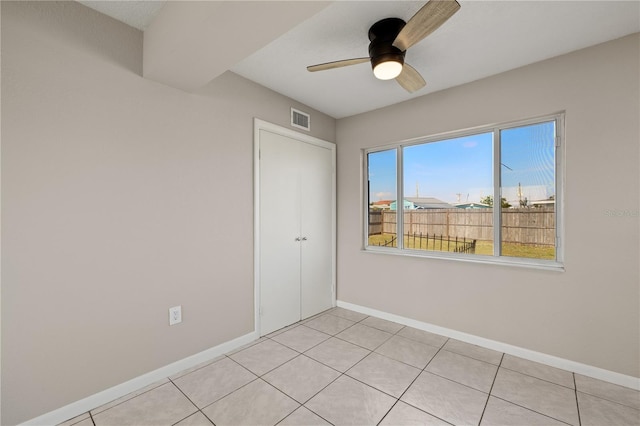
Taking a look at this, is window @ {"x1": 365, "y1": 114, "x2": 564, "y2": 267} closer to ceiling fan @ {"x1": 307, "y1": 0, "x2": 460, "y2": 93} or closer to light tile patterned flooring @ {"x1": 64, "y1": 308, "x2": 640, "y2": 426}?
light tile patterned flooring @ {"x1": 64, "y1": 308, "x2": 640, "y2": 426}

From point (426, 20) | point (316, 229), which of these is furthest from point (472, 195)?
point (426, 20)

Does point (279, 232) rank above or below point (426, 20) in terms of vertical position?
below

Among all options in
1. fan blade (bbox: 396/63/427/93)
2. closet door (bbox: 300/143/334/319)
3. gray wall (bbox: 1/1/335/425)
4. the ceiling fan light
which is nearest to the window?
closet door (bbox: 300/143/334/319)

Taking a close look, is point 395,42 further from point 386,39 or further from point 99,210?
point 99,210

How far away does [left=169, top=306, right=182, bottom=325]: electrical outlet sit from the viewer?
2.13 m

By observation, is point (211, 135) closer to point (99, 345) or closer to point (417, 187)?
point (99, 345)

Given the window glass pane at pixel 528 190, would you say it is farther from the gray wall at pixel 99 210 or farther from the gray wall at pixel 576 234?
the gray wall at pixel 99 210

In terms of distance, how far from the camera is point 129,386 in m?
1.90

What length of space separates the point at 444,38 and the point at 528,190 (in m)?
1.51

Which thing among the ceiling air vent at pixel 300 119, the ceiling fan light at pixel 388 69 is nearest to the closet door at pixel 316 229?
the ceiling air vent at pixel 300 119

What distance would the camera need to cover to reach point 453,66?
2.37 m

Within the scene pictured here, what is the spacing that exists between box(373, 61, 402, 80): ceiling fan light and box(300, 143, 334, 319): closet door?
1488 millimetres

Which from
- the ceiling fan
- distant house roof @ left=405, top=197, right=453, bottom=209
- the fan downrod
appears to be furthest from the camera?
distant house roof @ left=405, top=197, right=453, bottom=209

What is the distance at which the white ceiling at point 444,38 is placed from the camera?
1706 millimetres
